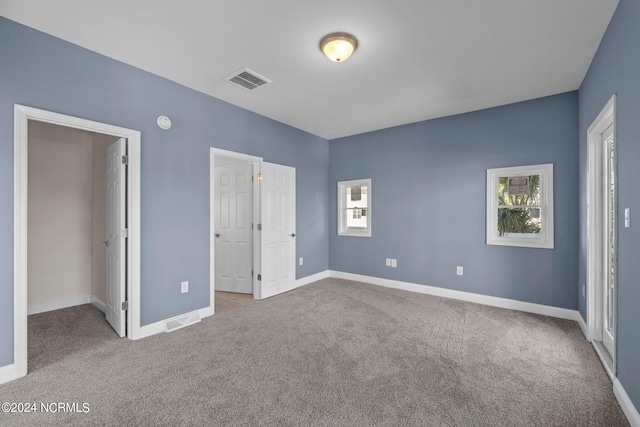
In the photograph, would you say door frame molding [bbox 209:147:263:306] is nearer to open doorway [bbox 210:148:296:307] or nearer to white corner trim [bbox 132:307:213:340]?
open doorway [bbox 210:148:296:307]

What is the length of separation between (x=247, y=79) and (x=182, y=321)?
2.91 m

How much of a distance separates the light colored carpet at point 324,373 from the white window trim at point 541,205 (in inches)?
38.1

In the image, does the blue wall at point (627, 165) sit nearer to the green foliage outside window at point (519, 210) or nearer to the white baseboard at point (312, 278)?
the green foliage outside window at point (519, 210)

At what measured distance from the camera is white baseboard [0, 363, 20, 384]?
2.21 m

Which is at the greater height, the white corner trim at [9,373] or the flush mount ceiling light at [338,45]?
the flush mount ceiling light at [338,45]

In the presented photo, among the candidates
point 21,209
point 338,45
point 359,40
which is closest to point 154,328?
point 21,209

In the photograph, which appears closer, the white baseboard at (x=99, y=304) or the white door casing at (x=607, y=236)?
the white door casing at (x=607, y=236)

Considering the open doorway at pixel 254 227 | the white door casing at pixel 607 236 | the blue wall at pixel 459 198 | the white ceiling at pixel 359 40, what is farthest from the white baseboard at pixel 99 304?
the white door casing at pixel 607 236

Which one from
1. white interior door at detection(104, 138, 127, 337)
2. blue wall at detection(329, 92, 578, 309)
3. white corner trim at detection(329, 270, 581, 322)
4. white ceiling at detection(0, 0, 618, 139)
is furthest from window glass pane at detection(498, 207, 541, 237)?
white interior door at detection(104, 138, 127, 337)

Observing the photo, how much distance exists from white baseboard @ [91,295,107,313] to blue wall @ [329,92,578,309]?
374 centimetres

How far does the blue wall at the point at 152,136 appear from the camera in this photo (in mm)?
2270

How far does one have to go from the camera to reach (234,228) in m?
4.88

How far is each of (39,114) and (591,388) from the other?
4.88 m

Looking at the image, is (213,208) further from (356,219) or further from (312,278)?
(356,219)
